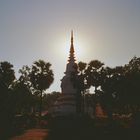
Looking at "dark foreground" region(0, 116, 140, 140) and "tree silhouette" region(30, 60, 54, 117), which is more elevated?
"tree silhouette" region(30, 60, 54, 117)

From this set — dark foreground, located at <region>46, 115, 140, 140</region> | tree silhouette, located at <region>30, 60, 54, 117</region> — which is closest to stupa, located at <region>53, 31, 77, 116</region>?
tree silhouette, located at <region>30, 60, 54, 117</region>

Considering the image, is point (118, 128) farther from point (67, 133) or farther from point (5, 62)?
point (5, 62)

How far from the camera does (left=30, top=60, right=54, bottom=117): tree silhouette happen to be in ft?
218

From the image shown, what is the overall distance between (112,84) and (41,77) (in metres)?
14.5

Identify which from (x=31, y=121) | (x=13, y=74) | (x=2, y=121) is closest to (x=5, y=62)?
(x=13, y=74)

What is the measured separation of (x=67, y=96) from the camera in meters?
76.4

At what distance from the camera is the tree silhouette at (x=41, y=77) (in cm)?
6631

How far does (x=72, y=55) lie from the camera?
8162 cm

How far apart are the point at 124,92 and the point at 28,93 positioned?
19588 millimetres

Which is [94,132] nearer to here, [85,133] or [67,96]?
[85,133]

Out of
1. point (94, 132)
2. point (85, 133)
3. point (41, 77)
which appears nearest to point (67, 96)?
point (41, 77)

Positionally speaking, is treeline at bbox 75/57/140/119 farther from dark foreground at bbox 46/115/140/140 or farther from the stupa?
dark foreground at bbox 46/115/140/140

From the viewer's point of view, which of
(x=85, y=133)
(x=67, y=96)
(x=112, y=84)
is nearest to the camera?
(x=85, y=133)

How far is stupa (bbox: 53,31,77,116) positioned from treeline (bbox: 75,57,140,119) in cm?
665
